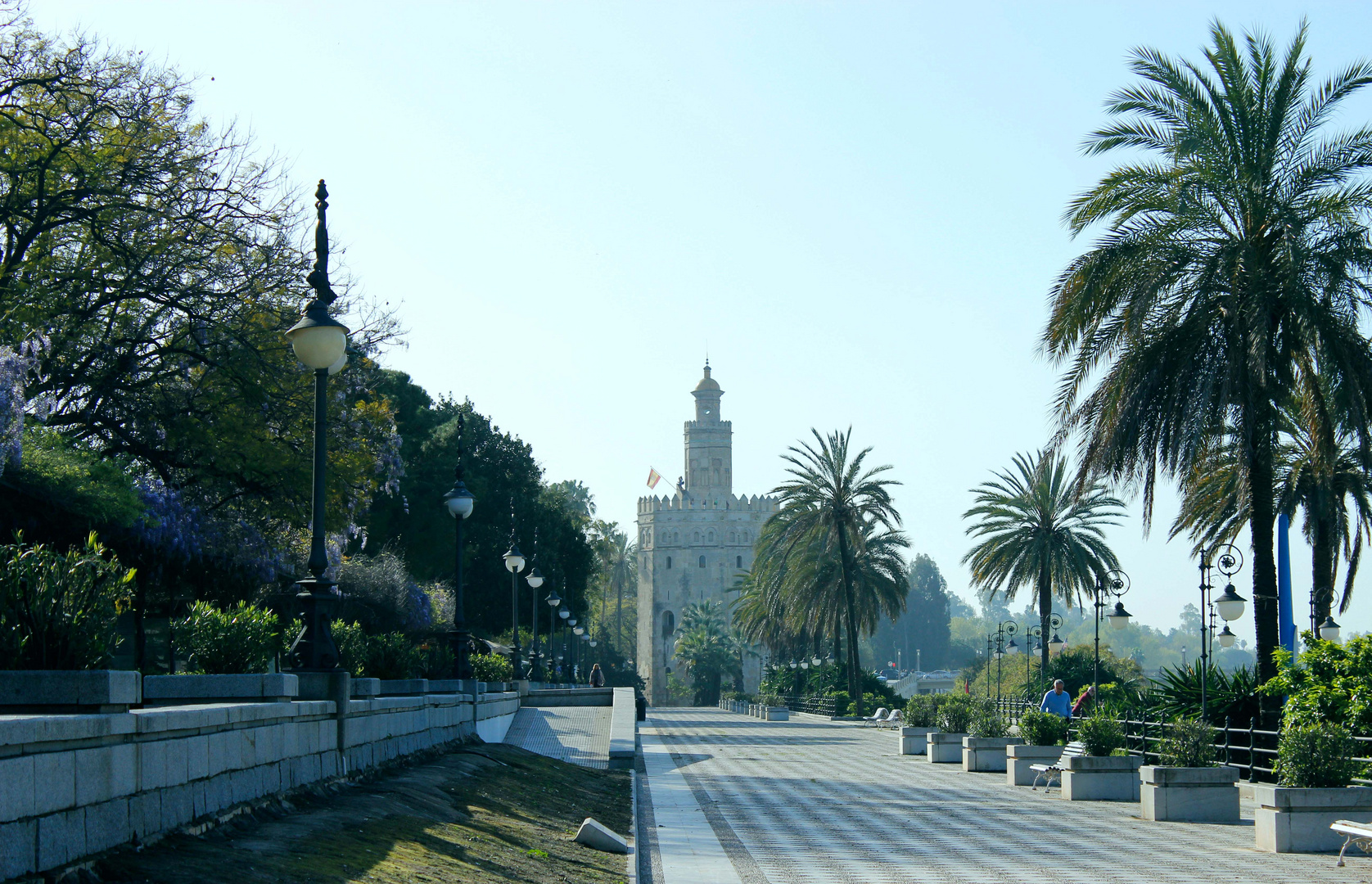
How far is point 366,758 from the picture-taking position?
1220cm

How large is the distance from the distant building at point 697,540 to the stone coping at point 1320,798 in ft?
339

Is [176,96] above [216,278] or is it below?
above

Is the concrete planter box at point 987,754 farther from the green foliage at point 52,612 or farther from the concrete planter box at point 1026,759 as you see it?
the green foliage at point 52,612

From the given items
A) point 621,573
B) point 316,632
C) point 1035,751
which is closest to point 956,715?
point 1035,751

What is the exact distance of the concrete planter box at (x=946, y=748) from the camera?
2456 centimetres

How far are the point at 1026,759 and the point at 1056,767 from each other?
6.37ft

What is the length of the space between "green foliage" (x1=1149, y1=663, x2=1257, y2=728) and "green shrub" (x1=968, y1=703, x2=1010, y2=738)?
3187 millimetres

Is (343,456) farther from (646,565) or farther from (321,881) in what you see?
(646,565)

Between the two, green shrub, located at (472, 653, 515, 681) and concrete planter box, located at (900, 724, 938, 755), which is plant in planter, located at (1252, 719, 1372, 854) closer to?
concrete planter box, located at (900, 724, 938, 755)

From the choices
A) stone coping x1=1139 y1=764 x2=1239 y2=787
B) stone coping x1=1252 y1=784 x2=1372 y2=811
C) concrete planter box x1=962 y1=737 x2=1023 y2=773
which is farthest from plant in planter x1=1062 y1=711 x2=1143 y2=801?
stone coping x1=1252 y1=784 x2=1372 y2=811

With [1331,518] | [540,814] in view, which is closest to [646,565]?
[1331,518]

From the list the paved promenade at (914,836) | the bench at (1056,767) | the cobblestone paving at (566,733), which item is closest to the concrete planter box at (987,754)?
the paved promenade at (914,836)

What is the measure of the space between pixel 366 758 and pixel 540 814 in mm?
1757

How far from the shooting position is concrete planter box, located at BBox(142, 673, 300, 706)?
9.06 m
